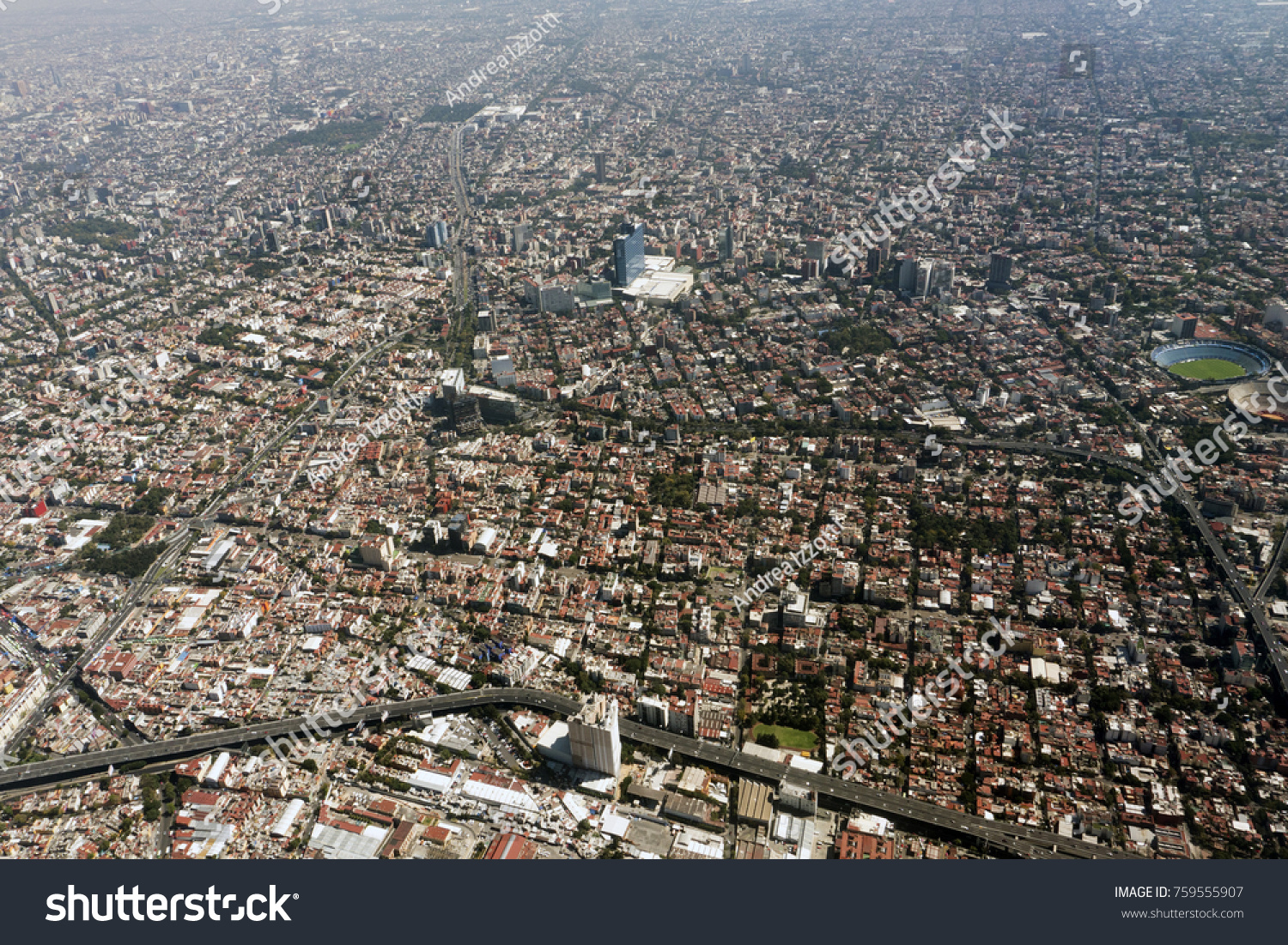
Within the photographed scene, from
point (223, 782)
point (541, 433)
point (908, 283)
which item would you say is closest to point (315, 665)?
point (223, 782)

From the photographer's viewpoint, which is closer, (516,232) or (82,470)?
(82,470)

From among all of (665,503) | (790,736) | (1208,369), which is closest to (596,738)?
(790,736)

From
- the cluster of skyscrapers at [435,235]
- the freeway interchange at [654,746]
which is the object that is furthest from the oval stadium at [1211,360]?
the cluster of skyscrapers at [435,235]

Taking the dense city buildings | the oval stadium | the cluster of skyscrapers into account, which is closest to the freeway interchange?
the dense city buildings

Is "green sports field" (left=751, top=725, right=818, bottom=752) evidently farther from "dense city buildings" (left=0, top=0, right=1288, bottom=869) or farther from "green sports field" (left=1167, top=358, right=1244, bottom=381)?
"green sports field" (left=1167, top=358, right=1244, bottom=381)
